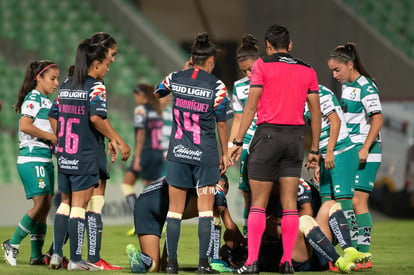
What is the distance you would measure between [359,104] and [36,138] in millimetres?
3251

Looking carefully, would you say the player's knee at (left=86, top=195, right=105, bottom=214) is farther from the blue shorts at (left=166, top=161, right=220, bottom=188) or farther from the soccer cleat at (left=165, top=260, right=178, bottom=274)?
the soccer cleat at (left=165, top=260, right=178, bottom=274)

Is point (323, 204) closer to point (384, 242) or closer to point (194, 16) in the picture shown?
point (384, 242)

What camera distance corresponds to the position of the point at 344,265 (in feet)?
21.2

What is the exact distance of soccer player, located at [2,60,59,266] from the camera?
24.5ft

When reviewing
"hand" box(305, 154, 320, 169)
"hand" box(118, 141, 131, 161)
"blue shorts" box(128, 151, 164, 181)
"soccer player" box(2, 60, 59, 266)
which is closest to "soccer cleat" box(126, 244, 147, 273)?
Answer: "hand" box(118, 141, 131, 161)

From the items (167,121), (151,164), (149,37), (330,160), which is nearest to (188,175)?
(330,160)

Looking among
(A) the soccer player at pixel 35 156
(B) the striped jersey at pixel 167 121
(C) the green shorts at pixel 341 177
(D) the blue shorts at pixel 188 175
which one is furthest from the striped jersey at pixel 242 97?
(B) the striped jersey at pixel 167 121

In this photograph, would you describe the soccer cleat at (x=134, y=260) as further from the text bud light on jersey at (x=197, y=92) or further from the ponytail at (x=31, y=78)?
the ponytail at (x=31, y=78)

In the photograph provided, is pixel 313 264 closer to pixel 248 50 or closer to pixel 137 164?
pixel 248 50

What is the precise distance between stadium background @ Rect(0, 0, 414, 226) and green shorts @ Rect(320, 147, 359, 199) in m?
7.25

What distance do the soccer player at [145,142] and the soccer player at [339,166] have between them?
4911mm

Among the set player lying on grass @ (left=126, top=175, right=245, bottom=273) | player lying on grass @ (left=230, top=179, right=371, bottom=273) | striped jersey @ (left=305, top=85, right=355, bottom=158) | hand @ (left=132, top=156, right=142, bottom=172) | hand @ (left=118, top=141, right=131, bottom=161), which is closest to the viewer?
hand @ (left=118, top=141, right=131, bottom=161)

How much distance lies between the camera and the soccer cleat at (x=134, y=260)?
20.8 feet

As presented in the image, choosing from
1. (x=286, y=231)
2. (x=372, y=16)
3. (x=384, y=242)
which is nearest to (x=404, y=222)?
(x=384, y=242)
